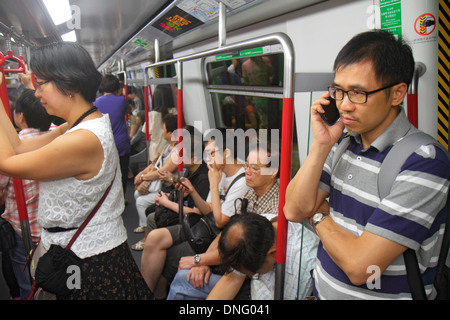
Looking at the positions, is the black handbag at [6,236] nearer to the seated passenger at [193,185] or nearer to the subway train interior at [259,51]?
the subway train interior at [259,51]

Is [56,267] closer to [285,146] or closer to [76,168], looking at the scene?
[76,168]

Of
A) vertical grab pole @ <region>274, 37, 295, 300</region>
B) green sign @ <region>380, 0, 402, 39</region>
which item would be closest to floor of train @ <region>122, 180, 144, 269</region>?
vertical grab pole @ <region>274, 37, 295, 300</region>

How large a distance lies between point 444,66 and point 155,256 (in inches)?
93.4

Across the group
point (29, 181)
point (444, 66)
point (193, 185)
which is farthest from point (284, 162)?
point (193, 185)

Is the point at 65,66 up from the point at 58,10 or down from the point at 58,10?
down

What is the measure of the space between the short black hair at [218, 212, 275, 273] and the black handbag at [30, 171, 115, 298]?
2.55 ft

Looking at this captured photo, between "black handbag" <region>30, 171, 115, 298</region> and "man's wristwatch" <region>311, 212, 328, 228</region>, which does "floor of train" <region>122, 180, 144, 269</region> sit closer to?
"black handbag" <region>30, 171, 115, 298</region>

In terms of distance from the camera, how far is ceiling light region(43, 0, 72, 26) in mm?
2819

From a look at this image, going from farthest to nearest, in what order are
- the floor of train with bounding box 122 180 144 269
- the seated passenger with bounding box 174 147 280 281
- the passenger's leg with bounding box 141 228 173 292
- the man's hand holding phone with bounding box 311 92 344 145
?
the floor of train with bounding box 122 180 144 269, the passenger's leg with bounding box 141 228 173 292, the seated passenger with bounding box 174 147 280 281, the man's hand holding phone with bounding box 311 92 344 145

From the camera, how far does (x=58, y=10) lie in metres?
3.08

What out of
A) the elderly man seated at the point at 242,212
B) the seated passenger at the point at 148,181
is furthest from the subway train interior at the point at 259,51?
the seated passenger at the point at 148,181

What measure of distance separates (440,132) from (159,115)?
4.03 meters
